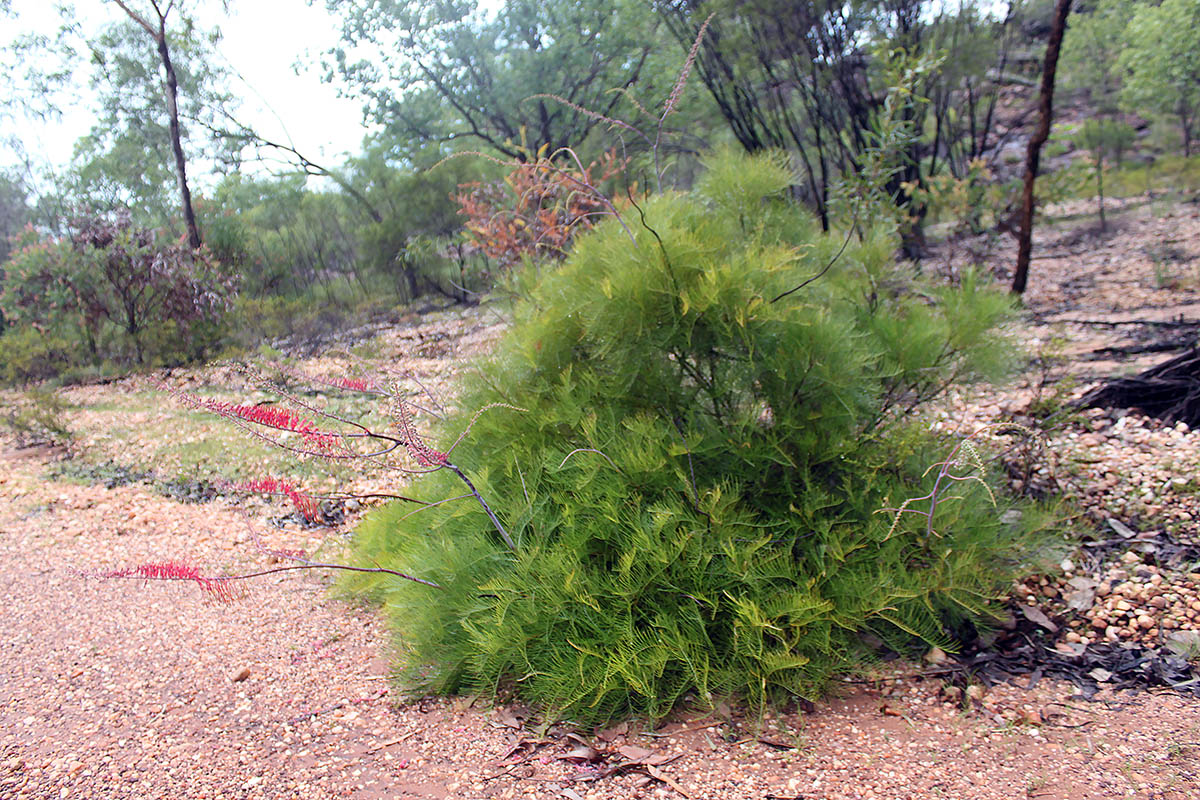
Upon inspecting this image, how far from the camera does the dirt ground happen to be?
5.77 ft

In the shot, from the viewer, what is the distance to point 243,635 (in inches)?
109

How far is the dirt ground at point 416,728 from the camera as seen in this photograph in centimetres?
176

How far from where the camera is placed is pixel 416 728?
2092 millimetres

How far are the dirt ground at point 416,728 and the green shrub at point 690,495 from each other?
0.14 meters

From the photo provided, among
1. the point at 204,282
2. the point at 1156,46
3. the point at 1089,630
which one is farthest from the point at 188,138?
the point at 1156,46

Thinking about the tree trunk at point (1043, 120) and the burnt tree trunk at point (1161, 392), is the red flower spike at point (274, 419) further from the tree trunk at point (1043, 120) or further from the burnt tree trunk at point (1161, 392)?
the tree trunk at point (1043, 120)

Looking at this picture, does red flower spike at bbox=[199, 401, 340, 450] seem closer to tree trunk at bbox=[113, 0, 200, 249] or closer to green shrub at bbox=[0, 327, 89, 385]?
green shrub at bbox=[0, 327, 89, 385]

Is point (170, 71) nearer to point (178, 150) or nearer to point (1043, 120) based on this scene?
point (178, 150)

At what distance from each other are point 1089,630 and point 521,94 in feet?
39.7

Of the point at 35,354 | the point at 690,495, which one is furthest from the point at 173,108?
the point at 690,495

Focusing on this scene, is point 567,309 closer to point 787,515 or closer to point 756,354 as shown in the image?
point 756,354

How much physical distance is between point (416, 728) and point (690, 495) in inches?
41.4

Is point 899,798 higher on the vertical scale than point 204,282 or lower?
lower

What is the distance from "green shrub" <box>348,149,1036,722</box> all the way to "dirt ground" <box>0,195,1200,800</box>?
14cm
